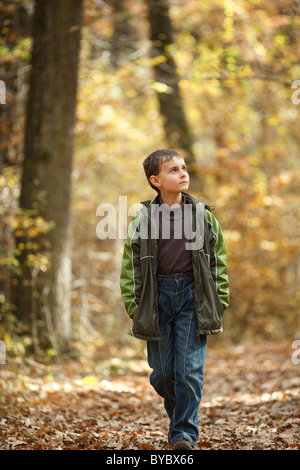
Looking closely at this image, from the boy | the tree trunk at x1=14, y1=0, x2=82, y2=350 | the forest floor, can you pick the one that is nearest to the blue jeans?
the boy

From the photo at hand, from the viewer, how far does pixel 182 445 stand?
13.2ft

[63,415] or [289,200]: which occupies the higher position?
[289,200]

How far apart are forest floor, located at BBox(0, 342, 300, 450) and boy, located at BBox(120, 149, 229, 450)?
0.62m

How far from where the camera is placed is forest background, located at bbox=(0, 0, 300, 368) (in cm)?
797

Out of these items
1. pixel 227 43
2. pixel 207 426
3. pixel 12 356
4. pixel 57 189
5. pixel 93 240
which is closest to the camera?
pixel 207 426

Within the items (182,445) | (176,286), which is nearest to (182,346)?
(176,286)

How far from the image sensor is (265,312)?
499 inches

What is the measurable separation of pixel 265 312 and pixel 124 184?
13.7ft

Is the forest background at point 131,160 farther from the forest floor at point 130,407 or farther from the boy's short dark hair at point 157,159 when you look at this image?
the boy's short dark hair at point 157,159

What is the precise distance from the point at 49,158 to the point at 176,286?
14.2 feet

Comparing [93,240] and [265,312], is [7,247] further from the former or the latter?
[265,312]

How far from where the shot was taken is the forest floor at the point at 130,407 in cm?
459

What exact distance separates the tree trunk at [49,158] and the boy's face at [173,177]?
385 cm

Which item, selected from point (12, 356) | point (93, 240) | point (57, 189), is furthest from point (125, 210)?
point (12, 356)
